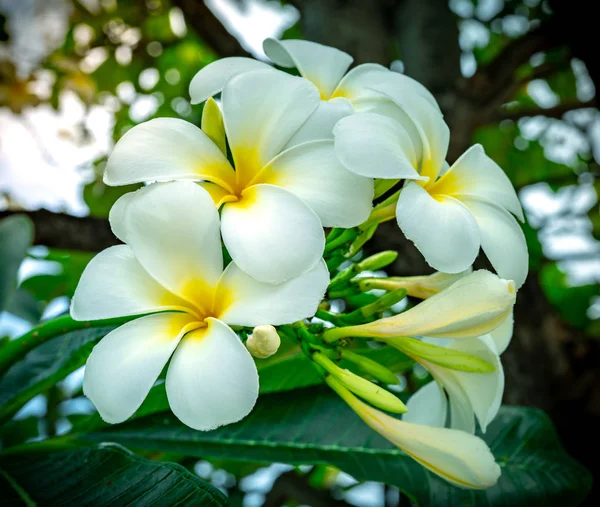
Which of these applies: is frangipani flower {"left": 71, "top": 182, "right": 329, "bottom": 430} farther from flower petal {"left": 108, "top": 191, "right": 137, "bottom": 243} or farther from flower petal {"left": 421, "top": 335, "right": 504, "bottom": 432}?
flower petal {"left": 421, "top": 335, "right": 504, "bottom": 432}

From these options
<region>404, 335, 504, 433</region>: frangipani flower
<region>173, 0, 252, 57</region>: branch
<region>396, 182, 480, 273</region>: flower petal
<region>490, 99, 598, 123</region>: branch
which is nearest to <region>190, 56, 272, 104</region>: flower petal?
<region>396, 182, 480, 273</region>: flower petal

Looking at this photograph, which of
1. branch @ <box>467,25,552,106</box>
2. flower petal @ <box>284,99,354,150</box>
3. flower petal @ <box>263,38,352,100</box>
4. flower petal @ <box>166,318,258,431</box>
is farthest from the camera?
branch @ <box>467,25,552,106</box>

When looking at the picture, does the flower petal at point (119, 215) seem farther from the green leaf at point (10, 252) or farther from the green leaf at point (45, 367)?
the green leaf at point (10, 252)

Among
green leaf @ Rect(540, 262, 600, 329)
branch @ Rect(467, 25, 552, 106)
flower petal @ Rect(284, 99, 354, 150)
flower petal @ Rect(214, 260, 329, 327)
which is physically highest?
flower petal @ Rect(284, 99, 354, 150)

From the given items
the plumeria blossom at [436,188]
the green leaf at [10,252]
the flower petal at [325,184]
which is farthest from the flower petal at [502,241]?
the green leaf at [10,252]

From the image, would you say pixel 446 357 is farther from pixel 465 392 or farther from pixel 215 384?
pixel 215 384

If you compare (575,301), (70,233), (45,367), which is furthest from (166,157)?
(575,301)
